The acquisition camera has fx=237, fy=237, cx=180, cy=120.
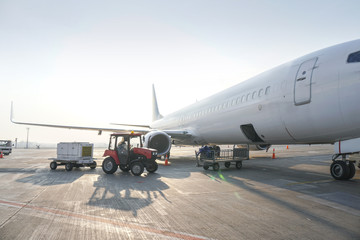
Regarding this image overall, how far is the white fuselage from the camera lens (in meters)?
6.25

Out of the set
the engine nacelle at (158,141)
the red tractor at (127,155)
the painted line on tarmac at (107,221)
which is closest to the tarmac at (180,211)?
the painted line on tarmac at (107,221)

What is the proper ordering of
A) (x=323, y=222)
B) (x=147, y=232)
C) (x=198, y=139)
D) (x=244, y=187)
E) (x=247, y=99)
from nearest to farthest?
(x=147, y=232) → (x=323, y=222) → (x=244, y=187) → (x=247, y=99) → (x=198, y=139)

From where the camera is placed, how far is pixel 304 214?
4.27 meters

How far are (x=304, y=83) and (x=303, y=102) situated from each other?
592 millimetres

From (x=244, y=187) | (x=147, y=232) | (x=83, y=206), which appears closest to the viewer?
(x=147, y=232)

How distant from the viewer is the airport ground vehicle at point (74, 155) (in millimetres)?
11336

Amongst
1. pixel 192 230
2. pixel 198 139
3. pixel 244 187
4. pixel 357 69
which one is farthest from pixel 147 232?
pixel 198 139

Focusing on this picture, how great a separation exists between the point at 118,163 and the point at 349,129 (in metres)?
8.12

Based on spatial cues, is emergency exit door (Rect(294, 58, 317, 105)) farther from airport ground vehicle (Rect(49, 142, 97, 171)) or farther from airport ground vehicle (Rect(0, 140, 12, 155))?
airport ground vehicle (Rect(0, 140, 12, 155))

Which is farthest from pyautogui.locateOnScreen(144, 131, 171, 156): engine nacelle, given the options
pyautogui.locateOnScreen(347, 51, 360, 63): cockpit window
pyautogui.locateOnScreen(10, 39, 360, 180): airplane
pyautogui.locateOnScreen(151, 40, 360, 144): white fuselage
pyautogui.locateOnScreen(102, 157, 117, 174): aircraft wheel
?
pyautogui.locateOnScreen(347, 51, 360, 63): cockpit window

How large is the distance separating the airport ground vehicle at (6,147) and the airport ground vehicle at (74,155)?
666 inches

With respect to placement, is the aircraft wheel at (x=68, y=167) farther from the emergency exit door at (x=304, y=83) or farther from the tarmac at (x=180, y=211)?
the emergency exit door at (x=304, y=83)

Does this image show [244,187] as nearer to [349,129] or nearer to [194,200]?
[194,200]

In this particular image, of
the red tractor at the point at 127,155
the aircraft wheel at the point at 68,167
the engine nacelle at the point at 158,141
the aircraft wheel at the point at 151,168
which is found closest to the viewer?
the red tractor at the point at 127,155
